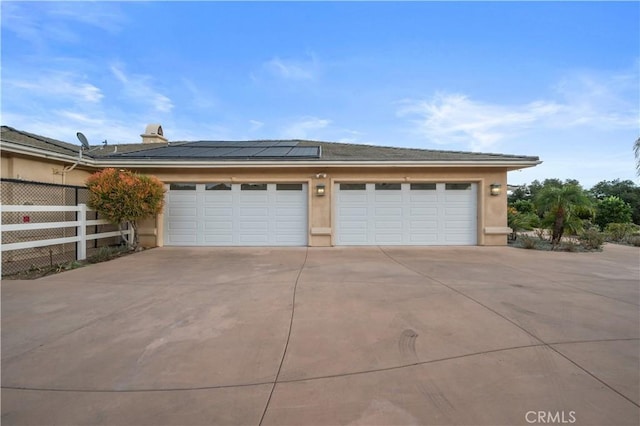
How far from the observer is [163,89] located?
14.4 m

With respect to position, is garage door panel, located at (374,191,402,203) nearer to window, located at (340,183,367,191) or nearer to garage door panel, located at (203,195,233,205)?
window, located at (340,183,367,191)

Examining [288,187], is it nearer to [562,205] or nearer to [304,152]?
[304,152]

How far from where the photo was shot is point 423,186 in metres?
10.4

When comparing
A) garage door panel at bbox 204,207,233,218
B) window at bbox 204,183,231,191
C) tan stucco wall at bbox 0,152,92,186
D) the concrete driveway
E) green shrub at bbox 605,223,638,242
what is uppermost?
tan stucco wall at bbox 0,152,92,186

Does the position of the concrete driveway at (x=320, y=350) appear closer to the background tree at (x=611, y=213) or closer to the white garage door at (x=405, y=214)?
the white garage door at (x=405, y=214)

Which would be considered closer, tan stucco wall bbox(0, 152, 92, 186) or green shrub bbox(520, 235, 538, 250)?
tan stucco wall bbox(0, 152, 92, 186)

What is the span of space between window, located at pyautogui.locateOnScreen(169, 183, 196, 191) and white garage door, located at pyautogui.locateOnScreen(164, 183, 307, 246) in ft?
0.08

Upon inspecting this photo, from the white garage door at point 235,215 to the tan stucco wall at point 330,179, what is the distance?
0.28 metres

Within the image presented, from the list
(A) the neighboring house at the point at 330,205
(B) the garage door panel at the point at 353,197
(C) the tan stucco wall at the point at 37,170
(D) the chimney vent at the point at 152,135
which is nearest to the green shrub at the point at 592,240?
(A) the neighboring house at the point at 330,205

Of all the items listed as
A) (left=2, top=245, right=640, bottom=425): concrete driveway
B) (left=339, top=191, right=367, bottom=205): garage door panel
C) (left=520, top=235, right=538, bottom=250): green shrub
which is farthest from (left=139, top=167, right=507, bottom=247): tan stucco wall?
(left=2, top=245, right=640, bottom=425): concrete driveway

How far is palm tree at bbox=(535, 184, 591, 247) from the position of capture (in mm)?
9883

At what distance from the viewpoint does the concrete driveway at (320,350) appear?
2.10m

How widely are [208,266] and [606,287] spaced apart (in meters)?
8.08

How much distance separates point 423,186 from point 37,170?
11902mm
